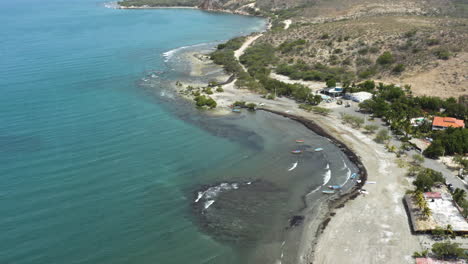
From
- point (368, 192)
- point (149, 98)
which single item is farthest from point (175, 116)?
point (368, 192)

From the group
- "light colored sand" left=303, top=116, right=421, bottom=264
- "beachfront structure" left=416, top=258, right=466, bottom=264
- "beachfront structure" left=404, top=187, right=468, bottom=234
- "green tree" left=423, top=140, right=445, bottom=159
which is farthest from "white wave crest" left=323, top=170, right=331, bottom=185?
"beachfront structure" left=416, top=258, right=466, bottom=264

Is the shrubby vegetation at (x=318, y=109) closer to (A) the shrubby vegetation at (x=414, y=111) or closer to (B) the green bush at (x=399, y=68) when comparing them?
(A) the shrubby vegetation at (x=414, y=111)

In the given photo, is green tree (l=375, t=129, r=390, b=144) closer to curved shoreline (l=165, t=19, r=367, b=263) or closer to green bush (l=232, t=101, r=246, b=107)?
curved shoreline (l=165, t=19, r=367, b=263)

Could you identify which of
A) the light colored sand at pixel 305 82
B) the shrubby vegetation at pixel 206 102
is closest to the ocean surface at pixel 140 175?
the shrubby vegetation at pixel 206 102

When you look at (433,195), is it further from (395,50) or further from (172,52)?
(172,52)

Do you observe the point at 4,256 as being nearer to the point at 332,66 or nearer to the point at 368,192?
the point at 368,192

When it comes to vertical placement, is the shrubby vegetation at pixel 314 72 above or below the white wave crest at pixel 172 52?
above
